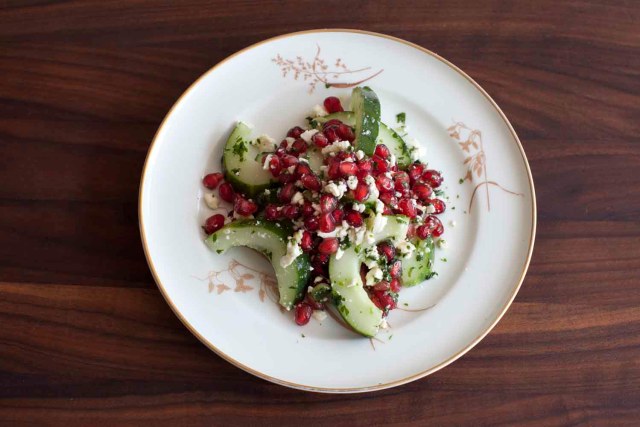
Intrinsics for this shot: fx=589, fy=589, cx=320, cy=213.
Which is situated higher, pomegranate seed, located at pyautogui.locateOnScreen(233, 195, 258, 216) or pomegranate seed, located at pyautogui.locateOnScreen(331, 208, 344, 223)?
pomegranate seed, located at pyautogui.locateOnScreen(331, 208, 344, 223)

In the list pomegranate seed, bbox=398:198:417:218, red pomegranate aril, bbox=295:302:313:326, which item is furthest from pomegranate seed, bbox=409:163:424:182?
red pomegranate aril, bbox=295:302:313:326

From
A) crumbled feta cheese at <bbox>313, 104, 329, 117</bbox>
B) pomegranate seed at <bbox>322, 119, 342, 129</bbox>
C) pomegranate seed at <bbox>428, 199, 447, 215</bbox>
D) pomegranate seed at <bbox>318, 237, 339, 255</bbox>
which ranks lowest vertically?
pomegranate seed at <bbox>428, 199, 447, 215</bbox>

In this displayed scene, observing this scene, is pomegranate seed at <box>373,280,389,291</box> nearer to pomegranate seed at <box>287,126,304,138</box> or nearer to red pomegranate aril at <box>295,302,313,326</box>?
red pomegranate aril at <box>295,302,313,326</box>

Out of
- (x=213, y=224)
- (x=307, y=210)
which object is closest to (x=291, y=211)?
(x=307, y=210)

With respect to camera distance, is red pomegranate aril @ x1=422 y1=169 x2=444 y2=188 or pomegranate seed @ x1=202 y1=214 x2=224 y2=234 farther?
red pomegranate aril @ x1=422 y1=169 x2=444 y2=188

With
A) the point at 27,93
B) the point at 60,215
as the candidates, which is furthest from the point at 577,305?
the point at 27,93

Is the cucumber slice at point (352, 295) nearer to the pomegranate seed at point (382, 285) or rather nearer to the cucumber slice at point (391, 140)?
the pomegranate seed at point (382, 285)

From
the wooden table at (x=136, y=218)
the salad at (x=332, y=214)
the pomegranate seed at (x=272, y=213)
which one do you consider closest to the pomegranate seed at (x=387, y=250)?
the salad at (x=332, y=214)
